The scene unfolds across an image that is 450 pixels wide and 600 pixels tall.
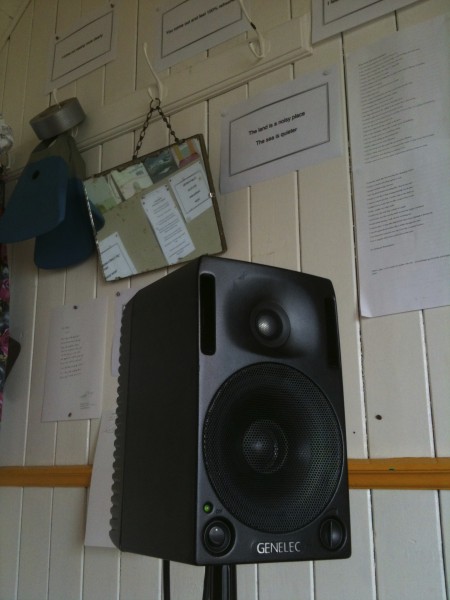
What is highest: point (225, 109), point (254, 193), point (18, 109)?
point (18, 109)

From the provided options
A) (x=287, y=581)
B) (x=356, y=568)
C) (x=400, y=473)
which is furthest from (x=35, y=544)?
(x=400, y=473)

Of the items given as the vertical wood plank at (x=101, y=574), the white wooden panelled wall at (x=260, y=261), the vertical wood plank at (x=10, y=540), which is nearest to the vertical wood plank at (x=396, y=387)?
the white wooden panelled wall at (x=260, y=261)

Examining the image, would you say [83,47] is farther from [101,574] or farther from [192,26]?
[101,574]

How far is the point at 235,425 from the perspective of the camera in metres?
0.64

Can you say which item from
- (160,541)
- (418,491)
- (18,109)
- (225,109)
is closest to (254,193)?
(225,109)

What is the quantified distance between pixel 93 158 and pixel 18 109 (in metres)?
0.44

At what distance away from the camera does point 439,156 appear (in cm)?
105

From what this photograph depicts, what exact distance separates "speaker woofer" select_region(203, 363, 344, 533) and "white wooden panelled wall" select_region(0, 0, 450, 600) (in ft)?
1.13

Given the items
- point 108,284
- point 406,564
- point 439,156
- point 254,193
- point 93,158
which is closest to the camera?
point 406,564

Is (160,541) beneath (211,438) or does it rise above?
beneath

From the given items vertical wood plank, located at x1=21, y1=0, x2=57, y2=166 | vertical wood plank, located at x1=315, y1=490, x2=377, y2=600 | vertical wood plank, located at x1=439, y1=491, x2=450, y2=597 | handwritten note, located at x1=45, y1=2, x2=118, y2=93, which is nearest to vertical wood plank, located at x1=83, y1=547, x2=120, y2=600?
vertical wood plank, located at x1=315, y1=490, x2=377, y2=600

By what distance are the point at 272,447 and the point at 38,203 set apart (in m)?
0.98

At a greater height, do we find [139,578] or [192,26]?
[192,26]

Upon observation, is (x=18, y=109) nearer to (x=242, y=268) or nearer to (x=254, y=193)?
(x=254, y=193)
